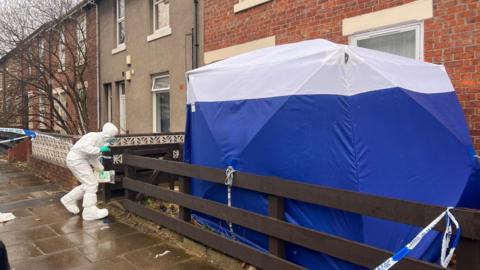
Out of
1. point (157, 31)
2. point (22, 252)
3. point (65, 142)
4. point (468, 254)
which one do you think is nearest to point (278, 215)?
point (468, 254)

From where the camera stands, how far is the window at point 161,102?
1168cm

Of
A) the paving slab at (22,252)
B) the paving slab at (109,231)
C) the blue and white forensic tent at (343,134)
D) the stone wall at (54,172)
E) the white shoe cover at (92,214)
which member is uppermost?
the blue and white forensic tent at (343,134)

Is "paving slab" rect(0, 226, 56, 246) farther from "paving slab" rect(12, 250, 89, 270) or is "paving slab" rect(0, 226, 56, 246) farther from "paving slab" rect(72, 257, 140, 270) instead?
"paving slab" rect(72, 257, 140, 270)

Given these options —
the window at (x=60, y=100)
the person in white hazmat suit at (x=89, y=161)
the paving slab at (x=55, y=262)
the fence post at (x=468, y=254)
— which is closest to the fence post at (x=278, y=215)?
the fence post at (x=468, y=254)

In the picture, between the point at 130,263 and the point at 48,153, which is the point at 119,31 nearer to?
the point at 48,153

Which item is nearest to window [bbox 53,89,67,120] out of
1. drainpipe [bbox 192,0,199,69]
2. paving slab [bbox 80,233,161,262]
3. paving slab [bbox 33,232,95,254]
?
drainpipe [bbox 192,0,199,69]

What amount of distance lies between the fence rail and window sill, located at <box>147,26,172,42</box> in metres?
6.43

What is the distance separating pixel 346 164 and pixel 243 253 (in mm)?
1442

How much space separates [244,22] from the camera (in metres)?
8.62

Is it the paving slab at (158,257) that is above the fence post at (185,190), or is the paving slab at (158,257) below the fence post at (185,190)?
below

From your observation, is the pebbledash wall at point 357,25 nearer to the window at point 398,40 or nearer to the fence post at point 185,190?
the window at point 398,40

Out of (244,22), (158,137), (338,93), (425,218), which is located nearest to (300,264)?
(425,218)

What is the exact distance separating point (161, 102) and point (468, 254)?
10.4 metres

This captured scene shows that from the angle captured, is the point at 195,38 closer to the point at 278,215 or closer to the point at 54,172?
the point at 54,172
